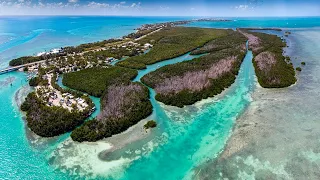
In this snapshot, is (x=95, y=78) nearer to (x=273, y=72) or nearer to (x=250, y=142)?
(x=250, y=142)

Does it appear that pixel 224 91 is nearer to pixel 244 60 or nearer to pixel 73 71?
pixel 244 60

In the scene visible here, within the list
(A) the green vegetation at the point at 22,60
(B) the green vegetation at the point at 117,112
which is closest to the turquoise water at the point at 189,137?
(B) the green vegetation at the point at 117,112

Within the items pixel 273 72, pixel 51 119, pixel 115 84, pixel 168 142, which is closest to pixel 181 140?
pixel 168 142

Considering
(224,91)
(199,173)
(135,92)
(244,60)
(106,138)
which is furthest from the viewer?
(244,60)

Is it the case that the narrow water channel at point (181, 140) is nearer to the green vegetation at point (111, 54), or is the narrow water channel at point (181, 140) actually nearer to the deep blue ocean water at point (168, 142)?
the deep blue ocean water at point (168, 142)

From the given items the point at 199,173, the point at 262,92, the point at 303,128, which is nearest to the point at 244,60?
the point at 262,92

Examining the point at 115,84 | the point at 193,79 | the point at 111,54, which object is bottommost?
the point at 111,54
